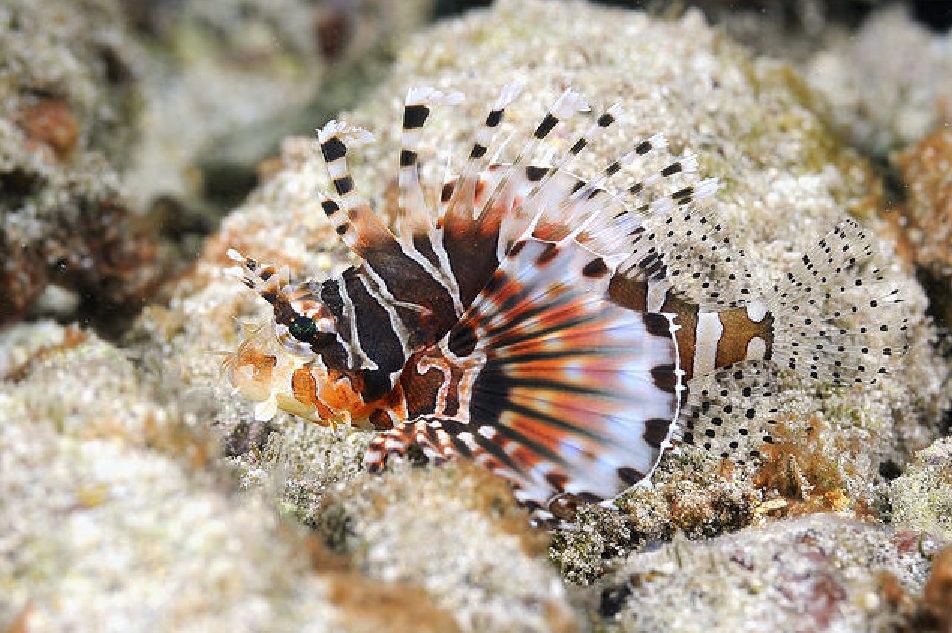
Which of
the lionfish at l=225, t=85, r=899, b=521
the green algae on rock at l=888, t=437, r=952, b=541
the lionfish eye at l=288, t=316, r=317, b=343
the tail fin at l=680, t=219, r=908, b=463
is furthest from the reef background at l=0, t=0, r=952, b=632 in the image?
the lionfish eye at l=288, t=316, r=317, b=343

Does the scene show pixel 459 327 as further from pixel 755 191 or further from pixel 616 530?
pixel 755 191

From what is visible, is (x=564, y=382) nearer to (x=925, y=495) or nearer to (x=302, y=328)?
(x=302, y=328)

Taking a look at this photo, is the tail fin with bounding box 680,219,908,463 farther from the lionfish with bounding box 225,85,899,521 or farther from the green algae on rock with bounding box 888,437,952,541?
the green algae on rock with bounding box 888,437,952,541

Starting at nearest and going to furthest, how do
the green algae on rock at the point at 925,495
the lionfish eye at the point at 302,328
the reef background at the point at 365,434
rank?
the reef background at the point at 365,434
the lionfish eye at the point at 302,328
the green algae on rock at the point at 925,495

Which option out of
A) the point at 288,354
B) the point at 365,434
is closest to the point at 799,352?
the point at 365,434

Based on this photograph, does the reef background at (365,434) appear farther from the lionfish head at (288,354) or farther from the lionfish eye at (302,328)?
the lionfish eye at (302,328)

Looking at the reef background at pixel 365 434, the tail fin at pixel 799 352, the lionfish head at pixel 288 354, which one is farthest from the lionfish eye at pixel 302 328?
the tail fin at pixel 799 352

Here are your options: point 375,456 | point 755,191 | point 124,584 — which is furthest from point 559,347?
point 755,191
